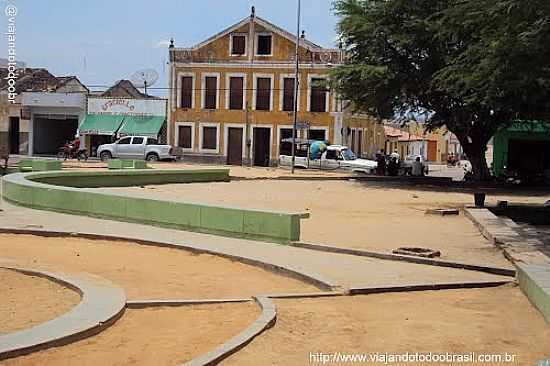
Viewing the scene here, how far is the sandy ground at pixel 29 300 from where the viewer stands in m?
7.31

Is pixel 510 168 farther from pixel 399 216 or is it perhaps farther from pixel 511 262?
pixel 511 262

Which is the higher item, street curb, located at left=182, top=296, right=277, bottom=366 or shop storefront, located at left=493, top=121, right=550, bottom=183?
shop storefront, located at left=493, top=121, right=550, bottom=183

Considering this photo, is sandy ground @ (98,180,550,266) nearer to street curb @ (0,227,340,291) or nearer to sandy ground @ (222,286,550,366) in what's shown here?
street curb @ (0,227,340,291)

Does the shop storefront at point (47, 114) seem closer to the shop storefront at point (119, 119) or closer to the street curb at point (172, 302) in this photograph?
the shop storefront at point (119, 119)

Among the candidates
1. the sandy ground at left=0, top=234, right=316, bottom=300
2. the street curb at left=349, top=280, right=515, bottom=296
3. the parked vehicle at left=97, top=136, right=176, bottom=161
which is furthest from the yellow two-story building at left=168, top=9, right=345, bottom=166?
the street curb at left=349, top=280, right=515, bottom=296

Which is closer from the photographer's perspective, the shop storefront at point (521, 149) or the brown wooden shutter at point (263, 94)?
the shop storefront at point (521, 149)

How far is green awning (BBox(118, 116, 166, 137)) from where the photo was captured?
184ft

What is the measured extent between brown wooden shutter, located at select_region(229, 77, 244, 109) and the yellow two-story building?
13 millimetres

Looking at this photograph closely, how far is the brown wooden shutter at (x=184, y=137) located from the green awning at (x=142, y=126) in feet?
6.12

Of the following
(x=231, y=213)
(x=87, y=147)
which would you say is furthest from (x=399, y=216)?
(x=87, y=147)

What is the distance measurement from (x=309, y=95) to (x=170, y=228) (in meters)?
37.5

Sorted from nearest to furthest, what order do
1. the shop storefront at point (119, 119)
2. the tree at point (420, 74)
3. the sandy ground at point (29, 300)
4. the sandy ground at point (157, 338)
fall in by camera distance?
the sandy ground at point (157, 338) → the sandy ground at point (29, 300) → the tree at point (420, 74) → the shop storefront at point (119, 119)

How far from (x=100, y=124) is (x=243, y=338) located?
170ft

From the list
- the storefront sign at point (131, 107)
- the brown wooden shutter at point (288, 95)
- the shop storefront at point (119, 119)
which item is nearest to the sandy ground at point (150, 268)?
the brown wooden shutter at point (288, 95)
